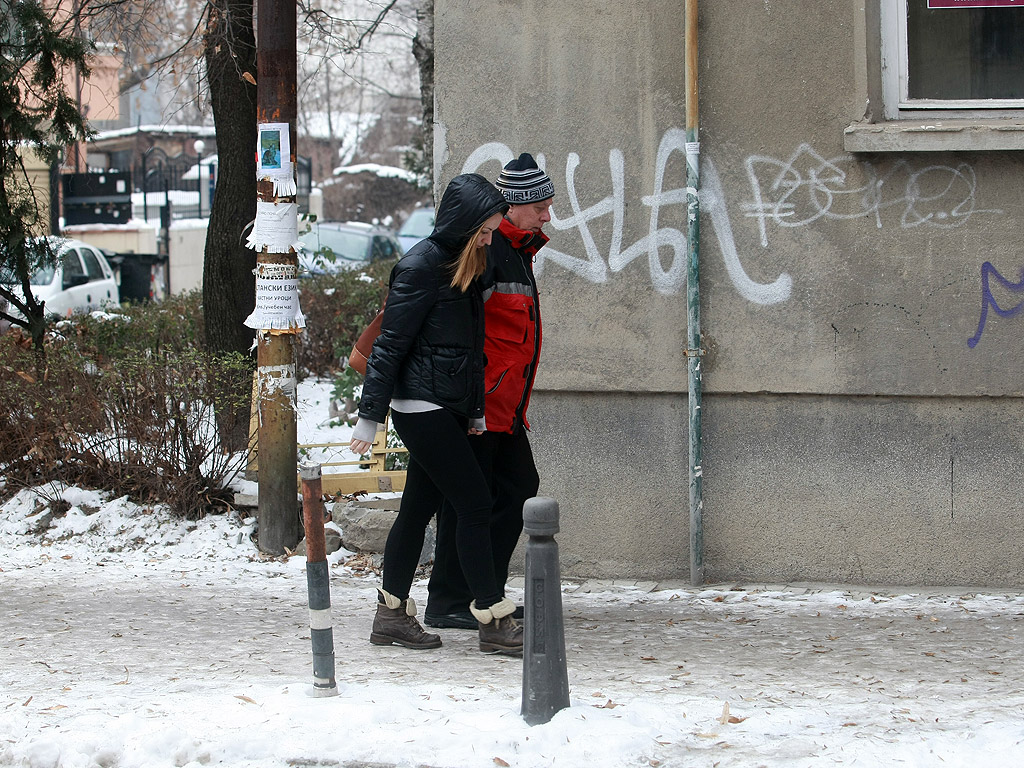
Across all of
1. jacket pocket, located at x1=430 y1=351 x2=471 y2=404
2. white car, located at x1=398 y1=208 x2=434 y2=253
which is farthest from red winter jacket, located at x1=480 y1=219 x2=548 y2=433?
white car, located at x1=398 y1=208 x2=434 y2=253

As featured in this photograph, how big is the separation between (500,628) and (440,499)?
1.92 ft

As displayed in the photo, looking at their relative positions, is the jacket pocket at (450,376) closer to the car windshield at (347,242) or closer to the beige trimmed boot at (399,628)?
the beige trimmed boot at (399,628)

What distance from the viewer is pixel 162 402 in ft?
21.7

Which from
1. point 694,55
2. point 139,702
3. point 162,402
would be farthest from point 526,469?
point 162,402

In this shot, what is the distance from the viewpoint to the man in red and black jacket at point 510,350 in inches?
187

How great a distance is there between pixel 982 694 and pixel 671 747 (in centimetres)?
129

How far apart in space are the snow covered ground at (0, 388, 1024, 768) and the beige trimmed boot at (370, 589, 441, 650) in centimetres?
6

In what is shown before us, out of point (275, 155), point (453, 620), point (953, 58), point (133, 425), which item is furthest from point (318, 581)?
point (953, 58)

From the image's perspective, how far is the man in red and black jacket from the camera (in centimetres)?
475

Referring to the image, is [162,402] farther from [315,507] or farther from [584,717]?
[584,717]

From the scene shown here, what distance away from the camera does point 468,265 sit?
14.7 feet

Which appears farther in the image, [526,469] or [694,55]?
[694,55]

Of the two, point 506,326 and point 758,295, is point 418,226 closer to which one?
point 758,295

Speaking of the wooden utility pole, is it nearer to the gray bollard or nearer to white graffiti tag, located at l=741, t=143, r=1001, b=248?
white graffiti tag, located at l=741, t=143, r=1001, b=248
